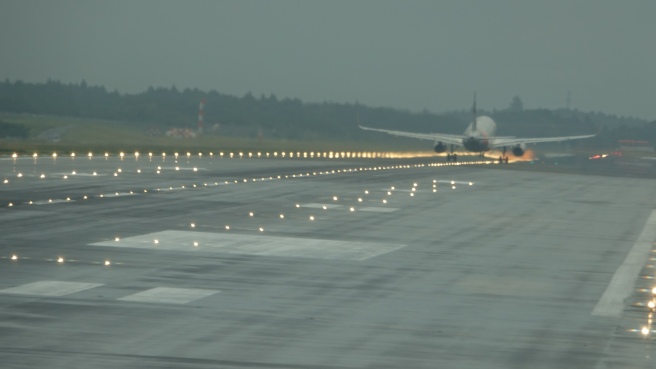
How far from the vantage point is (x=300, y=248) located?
74.4ft

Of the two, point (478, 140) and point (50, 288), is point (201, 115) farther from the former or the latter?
point (50, 288)

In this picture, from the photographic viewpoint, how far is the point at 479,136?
99.2 m

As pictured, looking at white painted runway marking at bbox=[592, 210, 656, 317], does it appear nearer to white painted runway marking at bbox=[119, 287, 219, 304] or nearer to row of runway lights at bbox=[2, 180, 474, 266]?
white painted runway marking at bbox=[119, 287, 219, 304]

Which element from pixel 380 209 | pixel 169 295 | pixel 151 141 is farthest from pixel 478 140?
pixel 169 295

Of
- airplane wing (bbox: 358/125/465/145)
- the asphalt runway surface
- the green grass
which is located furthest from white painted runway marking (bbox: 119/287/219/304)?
airplane wing (bbox: 358/125/465/145)

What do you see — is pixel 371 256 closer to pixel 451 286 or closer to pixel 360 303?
pixel 451 286

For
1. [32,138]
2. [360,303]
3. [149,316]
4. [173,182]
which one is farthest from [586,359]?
[32,138]

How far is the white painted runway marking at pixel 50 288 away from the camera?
1574cm

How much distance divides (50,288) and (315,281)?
4.28m

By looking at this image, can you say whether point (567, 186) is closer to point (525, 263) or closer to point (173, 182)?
point (173, 182)

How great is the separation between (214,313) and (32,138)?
304 ft

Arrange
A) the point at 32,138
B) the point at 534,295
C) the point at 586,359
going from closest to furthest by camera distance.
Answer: the point at 586,359 < the point at 534,295 < the point at 32,138

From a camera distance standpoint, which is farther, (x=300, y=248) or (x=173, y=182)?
(x=173, y=182)

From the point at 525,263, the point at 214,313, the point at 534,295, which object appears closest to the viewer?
the point at 214,313
